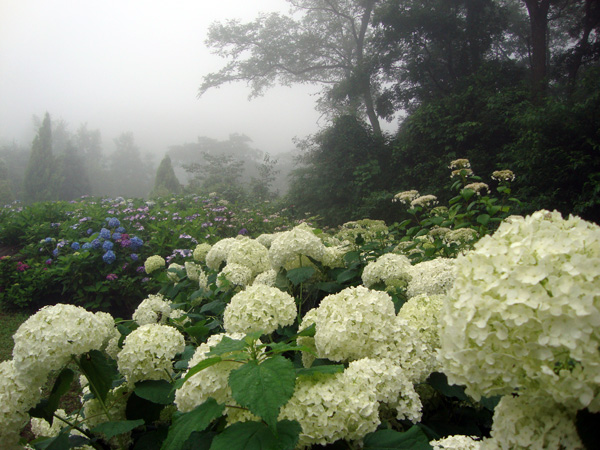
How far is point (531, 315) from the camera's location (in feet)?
1.41

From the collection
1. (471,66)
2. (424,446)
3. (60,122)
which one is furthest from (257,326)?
(60,122)

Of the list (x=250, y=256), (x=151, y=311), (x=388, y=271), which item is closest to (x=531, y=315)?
(x=388, y=271)

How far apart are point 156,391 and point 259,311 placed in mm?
346

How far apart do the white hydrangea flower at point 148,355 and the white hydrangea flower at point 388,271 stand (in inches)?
30.9

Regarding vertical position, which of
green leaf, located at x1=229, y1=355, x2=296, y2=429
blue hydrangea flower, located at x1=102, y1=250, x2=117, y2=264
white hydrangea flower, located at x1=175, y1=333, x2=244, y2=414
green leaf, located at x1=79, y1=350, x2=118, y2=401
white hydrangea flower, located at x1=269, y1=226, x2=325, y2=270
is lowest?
blue hydrangea flower, located at x1=102, y1=250, x2=117, y2=264

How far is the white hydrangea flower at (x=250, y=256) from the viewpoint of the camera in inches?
70.7

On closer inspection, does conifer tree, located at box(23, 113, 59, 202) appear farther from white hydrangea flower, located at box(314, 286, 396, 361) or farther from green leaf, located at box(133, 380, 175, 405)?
white hydrangea flower, located at box(314, 286, 396, 361)

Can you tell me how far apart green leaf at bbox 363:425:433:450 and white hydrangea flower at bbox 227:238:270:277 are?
1194mm

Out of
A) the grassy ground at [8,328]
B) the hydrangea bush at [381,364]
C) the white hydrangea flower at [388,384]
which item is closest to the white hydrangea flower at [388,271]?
the hydrangea bush at [381,364]

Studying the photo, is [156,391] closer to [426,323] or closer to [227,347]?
[227,347]

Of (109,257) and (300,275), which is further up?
(300,275)

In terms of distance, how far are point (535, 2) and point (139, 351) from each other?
9.82 metres

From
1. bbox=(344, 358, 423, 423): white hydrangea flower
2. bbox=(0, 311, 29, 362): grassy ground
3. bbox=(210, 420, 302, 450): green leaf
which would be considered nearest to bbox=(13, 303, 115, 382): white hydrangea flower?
bbox=(210, 420, 302, 450): green leaf

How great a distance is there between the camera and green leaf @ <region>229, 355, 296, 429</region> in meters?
0.58
